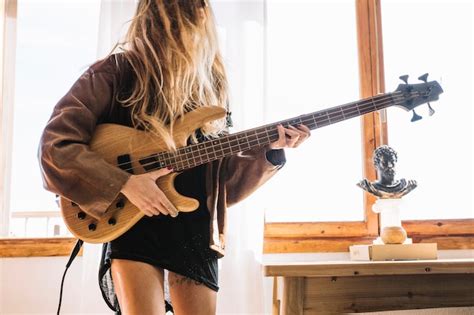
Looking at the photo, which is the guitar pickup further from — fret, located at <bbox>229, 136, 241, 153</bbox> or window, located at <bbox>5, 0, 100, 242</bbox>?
window, located at <bbox>5, 0, 100, 242</bbox>

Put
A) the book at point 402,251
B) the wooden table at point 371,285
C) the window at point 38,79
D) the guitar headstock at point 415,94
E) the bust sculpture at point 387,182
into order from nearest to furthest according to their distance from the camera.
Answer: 1. the wooden table at point 371,285
2. the guitar headstock at point 415,94
3. the book at point 402,251
4. the bust sculpture at point 387,182
5. the window at point 38,79

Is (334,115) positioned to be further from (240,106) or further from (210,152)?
(240,106)

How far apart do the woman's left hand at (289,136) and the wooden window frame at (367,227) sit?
0.85 meters

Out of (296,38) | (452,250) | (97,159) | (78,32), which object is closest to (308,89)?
(296,38)

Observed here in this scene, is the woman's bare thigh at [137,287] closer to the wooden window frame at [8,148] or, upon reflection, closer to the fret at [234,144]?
the fret at [234,144]

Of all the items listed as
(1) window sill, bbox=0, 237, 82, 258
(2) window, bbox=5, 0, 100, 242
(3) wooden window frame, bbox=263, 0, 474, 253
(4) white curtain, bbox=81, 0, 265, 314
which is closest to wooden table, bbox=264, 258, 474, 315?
(4) white curtain, bbox=81, 0, 265, 314

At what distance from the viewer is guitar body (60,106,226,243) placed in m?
1.17

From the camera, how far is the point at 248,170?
1.39 m

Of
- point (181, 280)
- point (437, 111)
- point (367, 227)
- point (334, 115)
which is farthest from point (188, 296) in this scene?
point (437, 111)

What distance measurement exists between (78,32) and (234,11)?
2.40 ft

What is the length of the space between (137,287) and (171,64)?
21.2 inches

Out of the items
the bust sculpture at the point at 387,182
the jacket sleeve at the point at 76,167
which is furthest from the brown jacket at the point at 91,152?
the bust sculpture at the point at 387,182

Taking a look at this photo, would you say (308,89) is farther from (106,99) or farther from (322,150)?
(106,99)

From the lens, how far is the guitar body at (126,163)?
1.17 m
